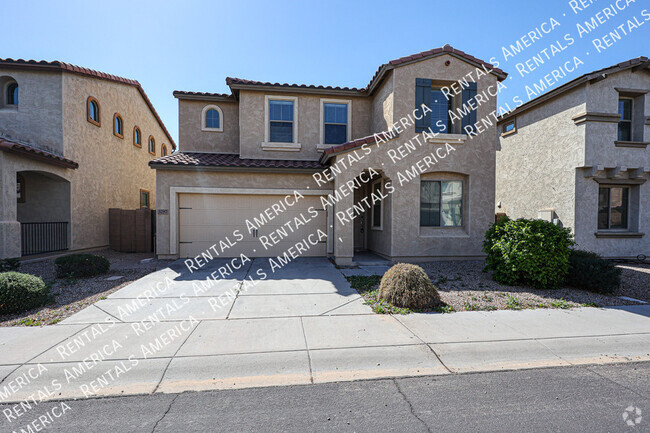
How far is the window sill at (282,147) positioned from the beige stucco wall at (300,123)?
91mm

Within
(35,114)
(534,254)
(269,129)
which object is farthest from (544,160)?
(35,114)

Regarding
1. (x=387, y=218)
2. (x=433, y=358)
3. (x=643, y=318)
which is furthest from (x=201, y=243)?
(x=643, y=318)

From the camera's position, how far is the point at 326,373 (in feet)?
11.1

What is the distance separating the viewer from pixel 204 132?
11.9 metres

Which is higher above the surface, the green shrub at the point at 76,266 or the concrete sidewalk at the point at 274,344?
the green shrub at the point at 76,266

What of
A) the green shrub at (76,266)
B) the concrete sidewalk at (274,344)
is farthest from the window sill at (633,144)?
the green shrub at (76,266)

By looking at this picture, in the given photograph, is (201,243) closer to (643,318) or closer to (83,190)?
(83,190)

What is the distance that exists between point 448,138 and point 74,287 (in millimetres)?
11315

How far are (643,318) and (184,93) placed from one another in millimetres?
14665

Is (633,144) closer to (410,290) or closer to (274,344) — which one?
(410,290)

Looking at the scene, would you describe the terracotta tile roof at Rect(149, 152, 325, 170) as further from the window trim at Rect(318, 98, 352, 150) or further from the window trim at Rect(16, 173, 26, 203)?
the window trim at Rect(16, 173, 26, 203)

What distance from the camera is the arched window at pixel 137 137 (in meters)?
15.7

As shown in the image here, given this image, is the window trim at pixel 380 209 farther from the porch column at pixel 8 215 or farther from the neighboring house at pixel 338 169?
the porch column at pixel 8 215

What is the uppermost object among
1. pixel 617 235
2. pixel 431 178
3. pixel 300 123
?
pixel 300 123
